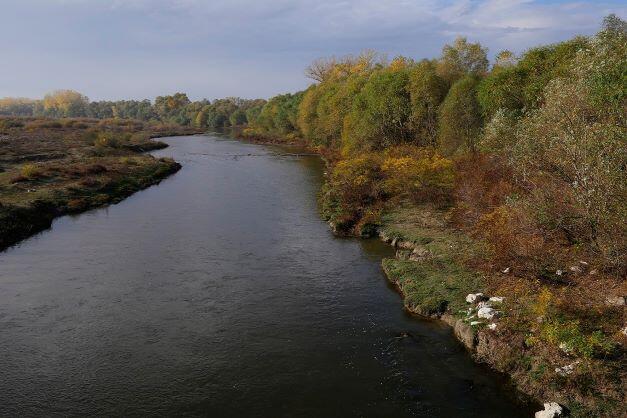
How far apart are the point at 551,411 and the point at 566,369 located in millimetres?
2310

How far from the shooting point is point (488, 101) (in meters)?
46.7

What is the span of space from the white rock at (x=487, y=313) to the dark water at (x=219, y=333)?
2007mm

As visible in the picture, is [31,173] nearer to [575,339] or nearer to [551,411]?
[575,339]

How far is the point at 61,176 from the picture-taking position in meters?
62.3

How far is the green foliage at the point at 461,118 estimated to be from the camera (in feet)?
167

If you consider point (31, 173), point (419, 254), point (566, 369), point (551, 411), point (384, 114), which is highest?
point (384, 114)

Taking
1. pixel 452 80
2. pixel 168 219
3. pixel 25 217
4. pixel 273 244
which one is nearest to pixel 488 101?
pixel 452 80

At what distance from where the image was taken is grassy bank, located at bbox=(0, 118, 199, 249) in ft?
148

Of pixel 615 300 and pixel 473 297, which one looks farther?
pixel 473 297

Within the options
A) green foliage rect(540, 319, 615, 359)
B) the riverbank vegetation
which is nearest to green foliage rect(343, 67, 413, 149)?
the riverbank vegetation

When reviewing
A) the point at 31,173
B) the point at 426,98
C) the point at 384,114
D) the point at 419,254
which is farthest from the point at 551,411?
the point at 31,173

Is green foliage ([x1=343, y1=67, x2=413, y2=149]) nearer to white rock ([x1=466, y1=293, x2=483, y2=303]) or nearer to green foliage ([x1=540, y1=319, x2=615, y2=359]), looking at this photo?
white rock ([x1=466, y1=293, x2=483, y2=303])

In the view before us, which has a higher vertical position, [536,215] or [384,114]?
[384,114]

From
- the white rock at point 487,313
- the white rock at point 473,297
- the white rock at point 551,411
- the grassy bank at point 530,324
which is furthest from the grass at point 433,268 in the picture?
the white rock at point 551,411
